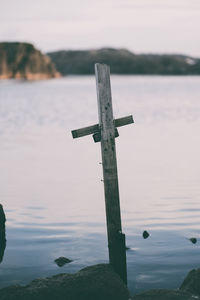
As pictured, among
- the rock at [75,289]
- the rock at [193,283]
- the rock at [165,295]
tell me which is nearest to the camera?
the rock at [165,295]

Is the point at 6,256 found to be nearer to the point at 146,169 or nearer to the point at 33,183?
the point at 33,183

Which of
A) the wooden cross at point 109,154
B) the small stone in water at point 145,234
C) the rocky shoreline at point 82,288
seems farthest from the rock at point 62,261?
the rocky shoreline at point 82,288

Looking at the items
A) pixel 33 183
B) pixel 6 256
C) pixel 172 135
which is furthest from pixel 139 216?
pixel 172 135

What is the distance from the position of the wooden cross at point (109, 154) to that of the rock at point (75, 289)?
53.3 inches

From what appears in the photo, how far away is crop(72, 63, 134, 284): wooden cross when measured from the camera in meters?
8.35

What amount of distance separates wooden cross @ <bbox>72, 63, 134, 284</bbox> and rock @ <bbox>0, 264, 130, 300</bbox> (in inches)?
53.3

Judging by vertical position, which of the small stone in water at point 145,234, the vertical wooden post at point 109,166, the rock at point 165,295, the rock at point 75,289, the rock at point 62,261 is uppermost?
the vertical wooden post at point 109,166

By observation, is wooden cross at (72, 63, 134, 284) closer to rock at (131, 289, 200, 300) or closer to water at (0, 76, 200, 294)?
water at (0, 76, 200, 294)

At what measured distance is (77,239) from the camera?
37.4 feet

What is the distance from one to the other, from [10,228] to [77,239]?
1.70 metres

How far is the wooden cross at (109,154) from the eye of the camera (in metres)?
8.35

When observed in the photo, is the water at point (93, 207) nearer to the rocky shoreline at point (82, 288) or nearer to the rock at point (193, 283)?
the rock at point (193, 283)

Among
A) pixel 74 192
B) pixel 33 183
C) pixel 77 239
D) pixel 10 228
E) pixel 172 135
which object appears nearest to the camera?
pixel 77 239

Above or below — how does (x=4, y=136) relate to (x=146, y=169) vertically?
above
